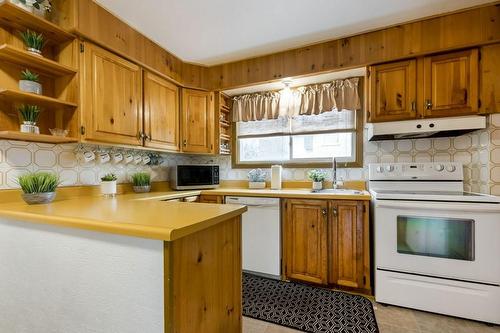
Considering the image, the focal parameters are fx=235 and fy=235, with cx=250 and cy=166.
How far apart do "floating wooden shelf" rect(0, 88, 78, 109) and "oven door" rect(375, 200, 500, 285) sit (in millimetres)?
2520

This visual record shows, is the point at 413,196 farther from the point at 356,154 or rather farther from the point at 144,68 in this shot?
the point at 144,68

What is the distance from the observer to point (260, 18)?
1.95 meters

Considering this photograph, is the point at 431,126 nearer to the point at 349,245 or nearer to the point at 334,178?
the point at 334,178

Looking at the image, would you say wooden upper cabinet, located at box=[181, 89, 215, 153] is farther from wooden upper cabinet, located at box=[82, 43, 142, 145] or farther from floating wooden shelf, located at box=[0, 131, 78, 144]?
floating wooden shelf, located at box=[0, 131, 78, 144]

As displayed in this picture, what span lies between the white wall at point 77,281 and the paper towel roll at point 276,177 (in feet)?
6.84

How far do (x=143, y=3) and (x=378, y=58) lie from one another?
6.60ft

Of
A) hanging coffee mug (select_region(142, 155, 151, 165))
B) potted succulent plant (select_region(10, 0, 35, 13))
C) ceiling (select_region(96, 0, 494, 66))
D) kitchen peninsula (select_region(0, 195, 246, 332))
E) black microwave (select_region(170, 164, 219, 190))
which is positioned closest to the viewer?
kitchen peninsula (select_region(0, 195, 246, 332))

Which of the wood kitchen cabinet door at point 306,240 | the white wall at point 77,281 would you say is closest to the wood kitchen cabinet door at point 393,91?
the wood kitchen cabinet door at point 306,240

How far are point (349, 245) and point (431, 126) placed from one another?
1.22m

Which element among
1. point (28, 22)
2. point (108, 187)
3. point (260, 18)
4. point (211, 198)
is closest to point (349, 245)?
point (211, 198)

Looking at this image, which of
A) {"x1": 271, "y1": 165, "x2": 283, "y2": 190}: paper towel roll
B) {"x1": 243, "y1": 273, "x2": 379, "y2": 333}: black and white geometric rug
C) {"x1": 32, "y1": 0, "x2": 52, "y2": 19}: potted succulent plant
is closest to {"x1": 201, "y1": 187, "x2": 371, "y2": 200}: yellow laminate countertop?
{"x1": 271, "y1": 165, "x2": 283, "y2": 190}: paper towel roll

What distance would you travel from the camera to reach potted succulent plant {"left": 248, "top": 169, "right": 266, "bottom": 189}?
9.56 feet

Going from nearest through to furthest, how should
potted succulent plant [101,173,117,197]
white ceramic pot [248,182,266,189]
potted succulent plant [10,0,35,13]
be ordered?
potted succulent plant [10,0,35,13] → potted succulent plant [101,173,117,197] → white ceramic pot [248,182,266,189]

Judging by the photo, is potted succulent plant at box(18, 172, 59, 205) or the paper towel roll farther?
the paper towel roll
